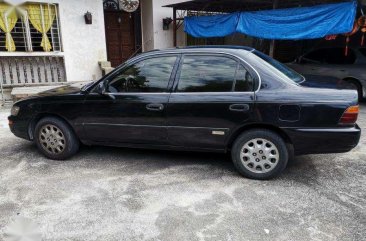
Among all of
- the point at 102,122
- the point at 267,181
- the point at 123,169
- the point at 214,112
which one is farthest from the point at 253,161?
the point at 102,122

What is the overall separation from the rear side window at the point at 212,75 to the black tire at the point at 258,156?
56 centimetres

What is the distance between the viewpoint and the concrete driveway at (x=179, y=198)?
9.51 feet

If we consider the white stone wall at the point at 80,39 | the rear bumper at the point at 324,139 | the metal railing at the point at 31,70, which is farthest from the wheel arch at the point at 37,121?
the white stone wall at the point at 80,39

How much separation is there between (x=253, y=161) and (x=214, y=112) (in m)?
0.76

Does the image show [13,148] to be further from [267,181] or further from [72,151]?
[267,181]

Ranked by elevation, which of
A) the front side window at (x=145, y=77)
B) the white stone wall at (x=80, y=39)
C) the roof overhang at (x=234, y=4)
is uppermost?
the roof overhang at (x=234, y=4)

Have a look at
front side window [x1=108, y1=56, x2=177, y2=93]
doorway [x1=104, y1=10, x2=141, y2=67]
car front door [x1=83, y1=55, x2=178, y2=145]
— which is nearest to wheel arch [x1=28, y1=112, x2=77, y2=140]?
car front door [x1=83, y1=55, x2=178, y2=145]

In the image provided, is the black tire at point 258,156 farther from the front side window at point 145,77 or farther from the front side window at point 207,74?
the front side window at point 145,77

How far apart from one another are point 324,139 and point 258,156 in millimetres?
759

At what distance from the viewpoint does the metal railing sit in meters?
9.04

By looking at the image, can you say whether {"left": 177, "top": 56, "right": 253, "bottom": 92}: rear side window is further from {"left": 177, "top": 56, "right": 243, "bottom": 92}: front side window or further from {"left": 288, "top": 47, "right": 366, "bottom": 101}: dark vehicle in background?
{"left": 288, "top": 47, "right": 366, "bottom": 101}: dark vehicle in background

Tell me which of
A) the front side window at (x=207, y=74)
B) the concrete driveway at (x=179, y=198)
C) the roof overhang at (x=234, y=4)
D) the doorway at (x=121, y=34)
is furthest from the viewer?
the doorway at (x=121, y=34)

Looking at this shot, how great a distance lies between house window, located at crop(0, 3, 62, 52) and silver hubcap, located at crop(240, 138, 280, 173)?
7.75m

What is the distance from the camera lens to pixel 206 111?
385 centimetres
